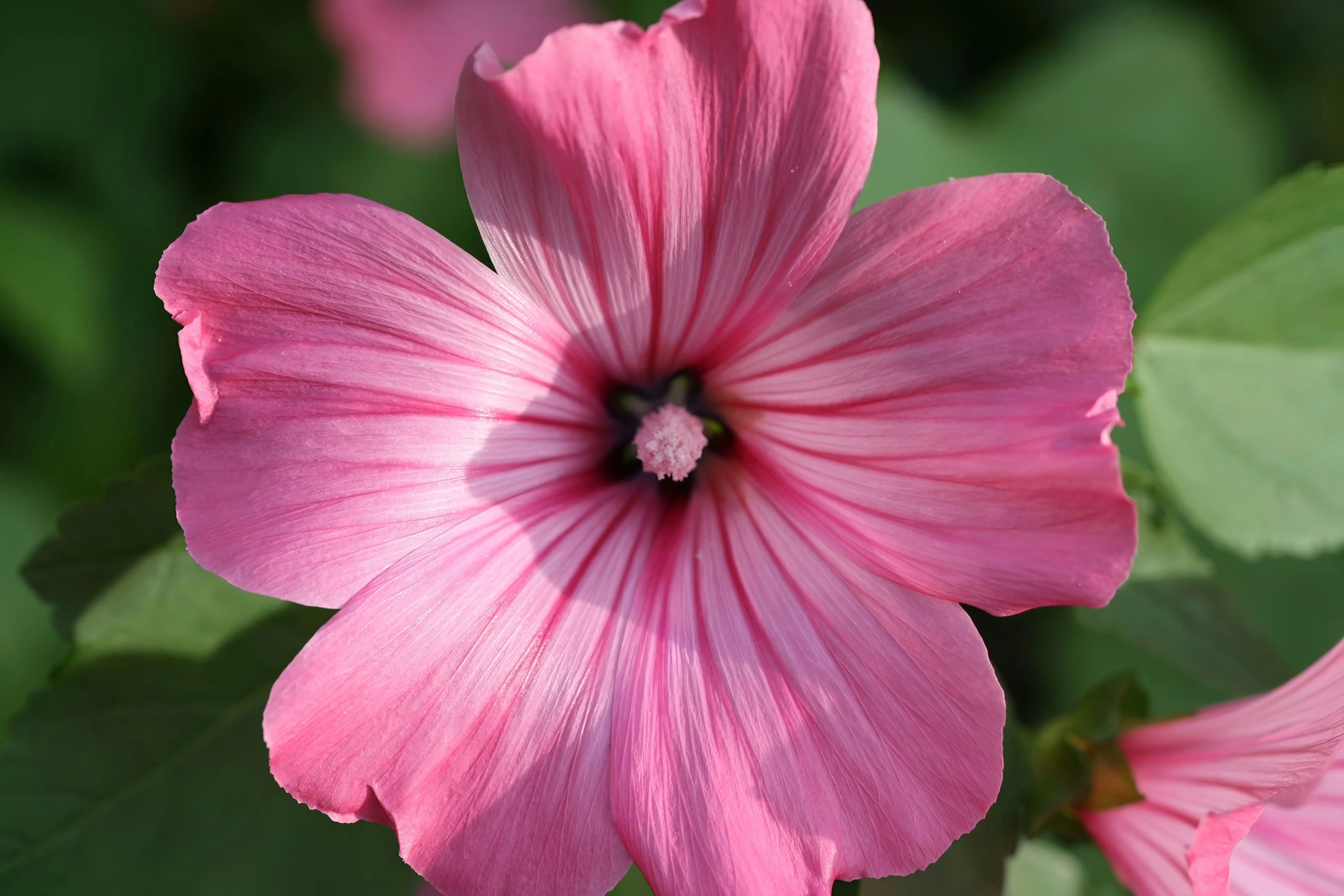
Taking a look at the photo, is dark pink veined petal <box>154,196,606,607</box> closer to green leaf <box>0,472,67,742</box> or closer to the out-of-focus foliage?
green leaf <box>0,472,67,742</box>

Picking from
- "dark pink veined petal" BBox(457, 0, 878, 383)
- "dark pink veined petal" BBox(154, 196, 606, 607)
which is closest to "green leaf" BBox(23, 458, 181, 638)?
"dark pink veined petal" BBox(154, 196, 606, 607)

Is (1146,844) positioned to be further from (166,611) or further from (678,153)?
(166,611)

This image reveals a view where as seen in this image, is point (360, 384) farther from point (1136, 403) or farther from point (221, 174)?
point (221, 174)

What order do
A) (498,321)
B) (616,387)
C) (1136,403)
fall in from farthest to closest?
(1136,403)
(616,387)
(498,321)

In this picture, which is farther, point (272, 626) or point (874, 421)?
point (272, 626)

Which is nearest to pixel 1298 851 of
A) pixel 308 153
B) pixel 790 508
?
pixel 790 508

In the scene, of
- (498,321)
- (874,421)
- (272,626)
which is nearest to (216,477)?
(498,321)

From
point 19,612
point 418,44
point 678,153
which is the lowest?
point 19,612
